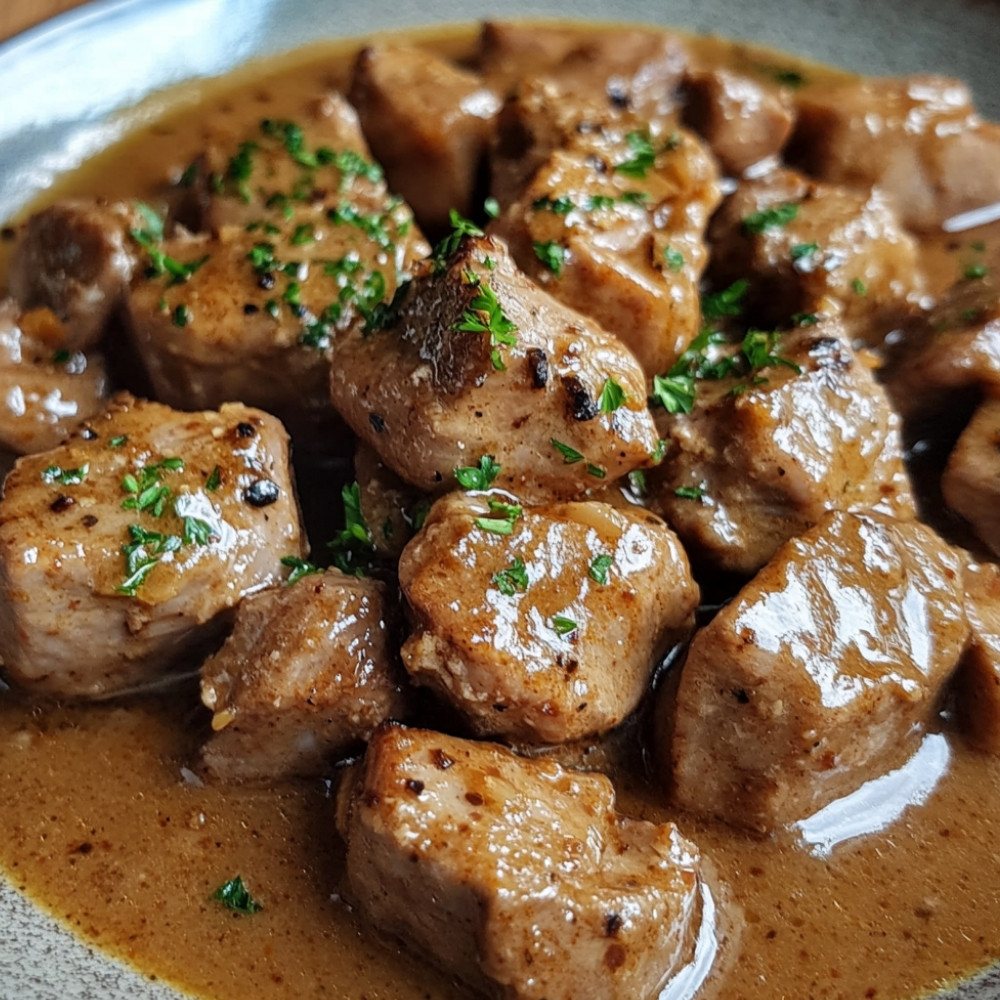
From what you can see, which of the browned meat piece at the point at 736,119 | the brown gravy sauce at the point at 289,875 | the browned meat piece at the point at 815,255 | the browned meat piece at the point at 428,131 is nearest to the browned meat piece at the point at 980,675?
the brown gravy sauce at the point at 289,875

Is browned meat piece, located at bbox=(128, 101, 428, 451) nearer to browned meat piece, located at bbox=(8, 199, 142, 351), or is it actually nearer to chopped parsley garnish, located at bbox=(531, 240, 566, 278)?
browned meat piece, located at bbox=(8, 199, 142, 351)

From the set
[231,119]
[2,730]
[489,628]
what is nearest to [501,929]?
[489,628]

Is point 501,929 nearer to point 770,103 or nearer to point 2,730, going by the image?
point 2,730

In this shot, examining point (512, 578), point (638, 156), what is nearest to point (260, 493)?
point (512, 578)

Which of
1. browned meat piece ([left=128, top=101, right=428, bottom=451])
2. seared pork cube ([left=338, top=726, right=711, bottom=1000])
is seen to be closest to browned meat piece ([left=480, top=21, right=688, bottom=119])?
browned meat piece ([left=128, top=101, right=428, bottom=451])

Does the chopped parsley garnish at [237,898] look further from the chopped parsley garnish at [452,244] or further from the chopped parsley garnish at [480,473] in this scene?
the chopped parsley garnish at [452,244]

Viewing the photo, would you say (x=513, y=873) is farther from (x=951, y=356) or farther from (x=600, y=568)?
(x=951, y=356)

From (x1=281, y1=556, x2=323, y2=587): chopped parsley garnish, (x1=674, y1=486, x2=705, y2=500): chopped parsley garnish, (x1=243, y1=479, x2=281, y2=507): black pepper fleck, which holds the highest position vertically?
(x1=243, y1=479, x2=281, y2=507): black pepper fleck

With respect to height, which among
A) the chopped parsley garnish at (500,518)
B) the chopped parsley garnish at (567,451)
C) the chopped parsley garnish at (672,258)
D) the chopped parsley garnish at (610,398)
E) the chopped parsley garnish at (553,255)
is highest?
the chopped parsley garnish at (553,255)
